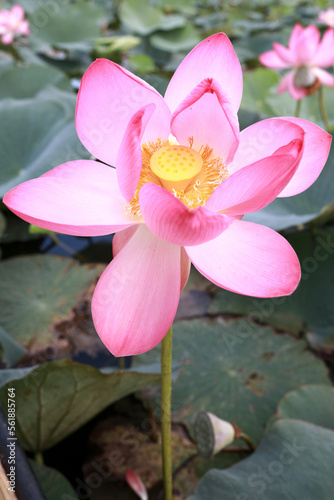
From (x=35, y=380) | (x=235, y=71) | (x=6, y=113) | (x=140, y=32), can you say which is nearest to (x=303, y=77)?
(x=6, y=113)

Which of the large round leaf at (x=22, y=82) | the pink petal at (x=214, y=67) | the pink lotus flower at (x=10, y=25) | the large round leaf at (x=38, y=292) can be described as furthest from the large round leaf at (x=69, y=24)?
the pink petal at (x=214, y=67)

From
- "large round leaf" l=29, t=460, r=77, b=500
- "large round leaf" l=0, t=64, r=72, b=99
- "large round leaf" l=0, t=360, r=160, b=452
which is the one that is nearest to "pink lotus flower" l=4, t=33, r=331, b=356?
"large round leaf" l=0, t=360, r=160, b=452

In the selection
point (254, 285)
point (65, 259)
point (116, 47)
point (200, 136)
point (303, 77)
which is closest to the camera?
point (254, 285)

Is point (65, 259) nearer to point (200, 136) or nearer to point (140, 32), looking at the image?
point (200, 136)

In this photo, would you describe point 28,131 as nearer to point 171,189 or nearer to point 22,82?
point 22,82

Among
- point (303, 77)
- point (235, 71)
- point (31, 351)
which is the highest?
point (235, 71)

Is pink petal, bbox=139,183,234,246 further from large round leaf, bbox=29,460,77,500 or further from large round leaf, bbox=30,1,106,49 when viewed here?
large round leaf, bbox=30,1,106,49

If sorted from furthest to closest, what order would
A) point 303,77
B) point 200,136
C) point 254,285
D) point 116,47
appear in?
point 116,47, point 303,77, point 200,136, point 254,285
